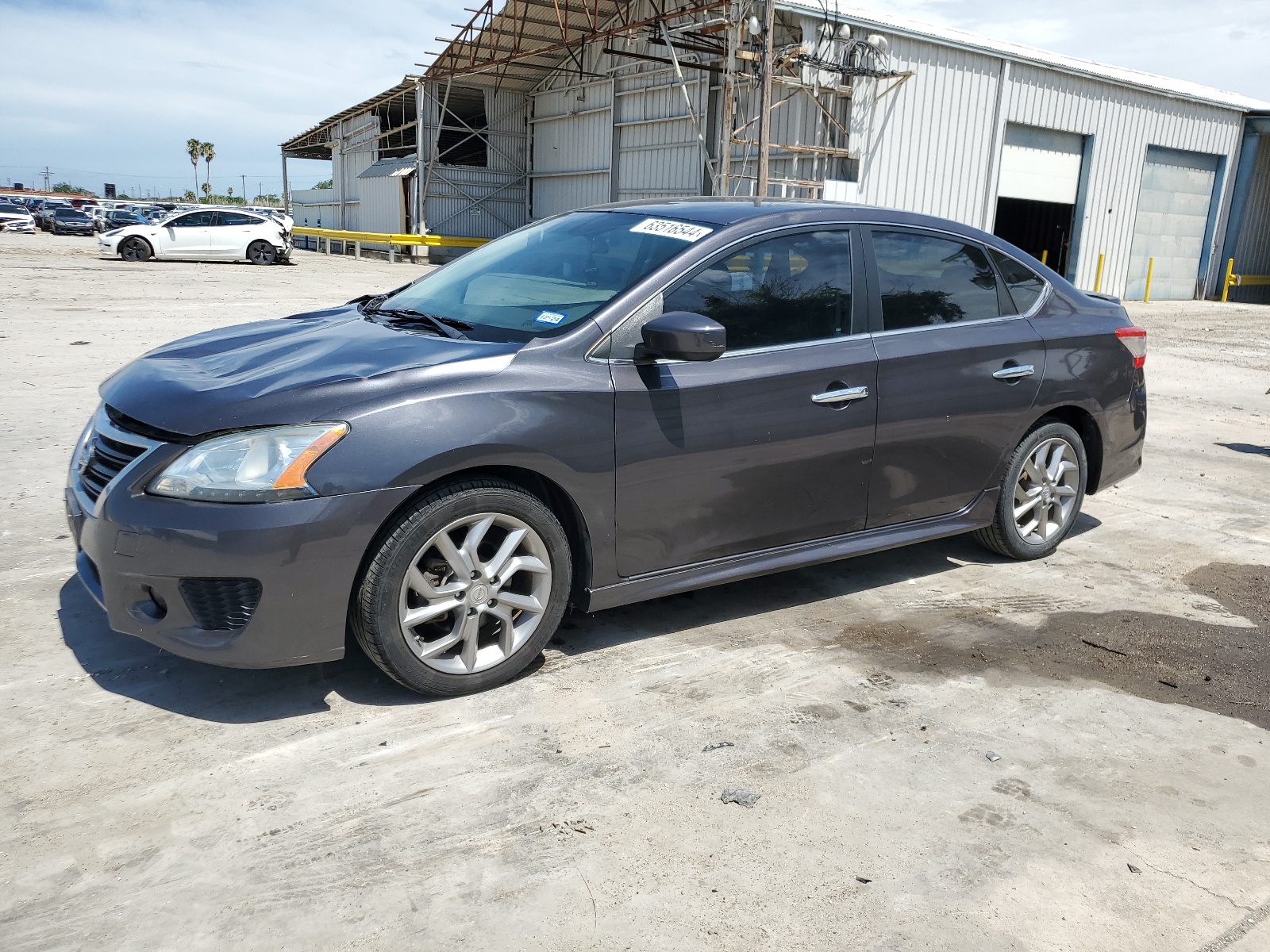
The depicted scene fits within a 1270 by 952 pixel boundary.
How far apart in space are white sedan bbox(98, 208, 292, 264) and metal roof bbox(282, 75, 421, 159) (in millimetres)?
8655

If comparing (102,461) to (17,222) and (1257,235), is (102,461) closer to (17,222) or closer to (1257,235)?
(1257,235)

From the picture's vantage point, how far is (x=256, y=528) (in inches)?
115

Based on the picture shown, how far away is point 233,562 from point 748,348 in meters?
1.97

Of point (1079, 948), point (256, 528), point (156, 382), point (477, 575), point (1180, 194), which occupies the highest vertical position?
point (1180, 194)

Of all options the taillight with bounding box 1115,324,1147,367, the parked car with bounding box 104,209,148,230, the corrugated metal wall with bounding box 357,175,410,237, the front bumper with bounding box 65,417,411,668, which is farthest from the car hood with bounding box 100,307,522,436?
the parked car with bounding box 104,209,148,230

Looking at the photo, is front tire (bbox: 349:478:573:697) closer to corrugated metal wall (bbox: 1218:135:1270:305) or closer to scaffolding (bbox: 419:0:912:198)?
scaffolding (bbox: 419:0:912:198)

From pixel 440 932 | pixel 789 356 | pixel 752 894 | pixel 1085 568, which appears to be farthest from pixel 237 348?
pixel 1085 568

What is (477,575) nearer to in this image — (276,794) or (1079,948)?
(276,794)

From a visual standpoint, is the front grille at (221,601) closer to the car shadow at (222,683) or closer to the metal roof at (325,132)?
the car shadow at (222,683)

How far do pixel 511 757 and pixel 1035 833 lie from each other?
1487 mm

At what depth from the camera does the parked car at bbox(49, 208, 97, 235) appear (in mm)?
44719

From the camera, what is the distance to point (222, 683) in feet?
11.3

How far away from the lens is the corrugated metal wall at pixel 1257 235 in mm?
28266

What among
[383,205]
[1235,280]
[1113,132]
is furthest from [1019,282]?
[383,205]
